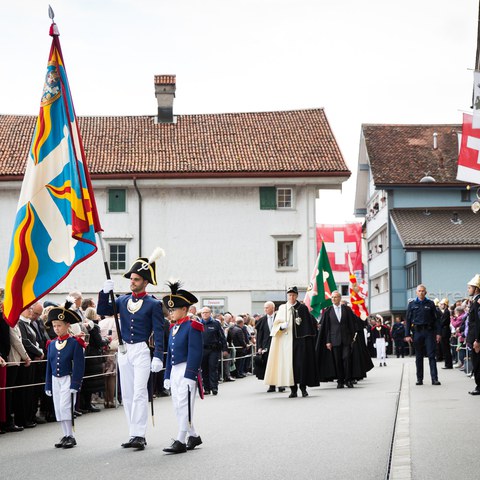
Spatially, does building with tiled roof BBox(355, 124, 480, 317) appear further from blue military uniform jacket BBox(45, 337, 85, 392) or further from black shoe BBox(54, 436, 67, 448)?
black shoe BBox(54, 436, 67, 448)

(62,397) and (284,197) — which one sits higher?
(284,197)

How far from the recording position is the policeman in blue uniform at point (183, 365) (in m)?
11.0

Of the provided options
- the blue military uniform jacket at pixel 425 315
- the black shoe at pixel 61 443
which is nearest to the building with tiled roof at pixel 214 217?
the blue military uniform jacket at pixel 425 315

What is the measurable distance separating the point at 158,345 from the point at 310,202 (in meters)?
38.3

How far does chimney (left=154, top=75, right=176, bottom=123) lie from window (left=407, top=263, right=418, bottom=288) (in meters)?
16.5

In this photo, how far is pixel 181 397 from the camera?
1101 centimetres

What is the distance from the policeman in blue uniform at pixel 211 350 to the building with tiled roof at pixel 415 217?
117 ft

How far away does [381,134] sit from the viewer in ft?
232

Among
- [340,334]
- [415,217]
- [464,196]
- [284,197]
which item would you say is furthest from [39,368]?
[464,196]

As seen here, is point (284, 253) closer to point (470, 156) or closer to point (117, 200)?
point (117, 200)

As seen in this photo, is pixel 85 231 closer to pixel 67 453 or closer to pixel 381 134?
pixel 67 453

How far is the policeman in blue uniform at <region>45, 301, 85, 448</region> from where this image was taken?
11.9m

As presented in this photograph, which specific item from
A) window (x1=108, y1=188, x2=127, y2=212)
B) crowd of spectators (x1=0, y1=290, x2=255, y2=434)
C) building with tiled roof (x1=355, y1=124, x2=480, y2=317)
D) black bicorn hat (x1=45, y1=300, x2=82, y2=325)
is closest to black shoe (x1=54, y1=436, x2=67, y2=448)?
crowd of spectators (x1=0, y1=290, x2=255, y2=434)

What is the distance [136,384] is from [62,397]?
1.12 m
